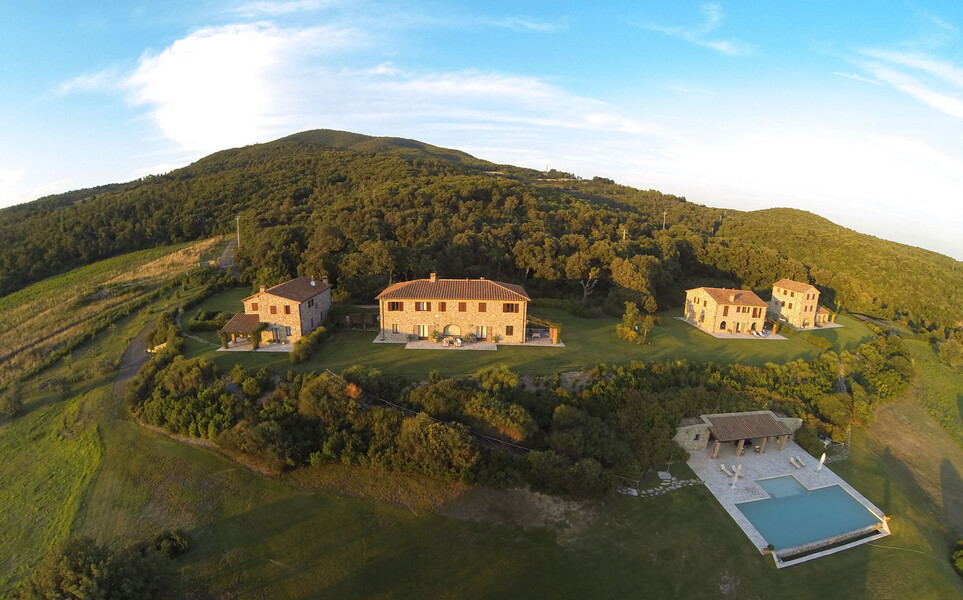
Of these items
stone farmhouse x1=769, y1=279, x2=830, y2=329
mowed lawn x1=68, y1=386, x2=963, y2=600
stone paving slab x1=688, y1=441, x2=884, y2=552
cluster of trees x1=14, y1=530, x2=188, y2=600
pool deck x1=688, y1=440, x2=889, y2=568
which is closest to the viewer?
cluster of trees x1=14, y1=530, x2=188, y2=600

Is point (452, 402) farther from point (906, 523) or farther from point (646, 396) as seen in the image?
point (906, 523)

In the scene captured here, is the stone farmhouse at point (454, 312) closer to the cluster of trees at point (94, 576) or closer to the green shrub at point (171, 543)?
the green shrub at point (171, 543)

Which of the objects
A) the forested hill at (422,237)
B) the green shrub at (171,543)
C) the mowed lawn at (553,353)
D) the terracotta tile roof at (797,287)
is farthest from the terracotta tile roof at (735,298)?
the green shrub at (171,543)

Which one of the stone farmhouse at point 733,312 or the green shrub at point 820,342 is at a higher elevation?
the stone farmhouse at point 733,312

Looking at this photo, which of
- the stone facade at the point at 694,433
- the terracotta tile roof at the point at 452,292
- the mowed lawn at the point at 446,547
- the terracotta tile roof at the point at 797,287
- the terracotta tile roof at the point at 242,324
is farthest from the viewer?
the terracotta tile roof at the point at 797,287

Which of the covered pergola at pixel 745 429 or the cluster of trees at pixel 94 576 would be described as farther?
the covered pergola at pixel 745 429

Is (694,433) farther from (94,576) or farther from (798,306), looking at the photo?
(798,306)

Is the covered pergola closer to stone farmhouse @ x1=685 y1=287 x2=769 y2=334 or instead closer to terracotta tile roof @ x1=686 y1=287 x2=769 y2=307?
stone farmhouse @ x1=685 y1=287 x2=769 y2=334

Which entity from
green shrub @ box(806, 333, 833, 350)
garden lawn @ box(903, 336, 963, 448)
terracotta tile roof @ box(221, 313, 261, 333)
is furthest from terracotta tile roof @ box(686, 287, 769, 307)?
terracotta tile roof @ box(221, 313, 261, 333)
